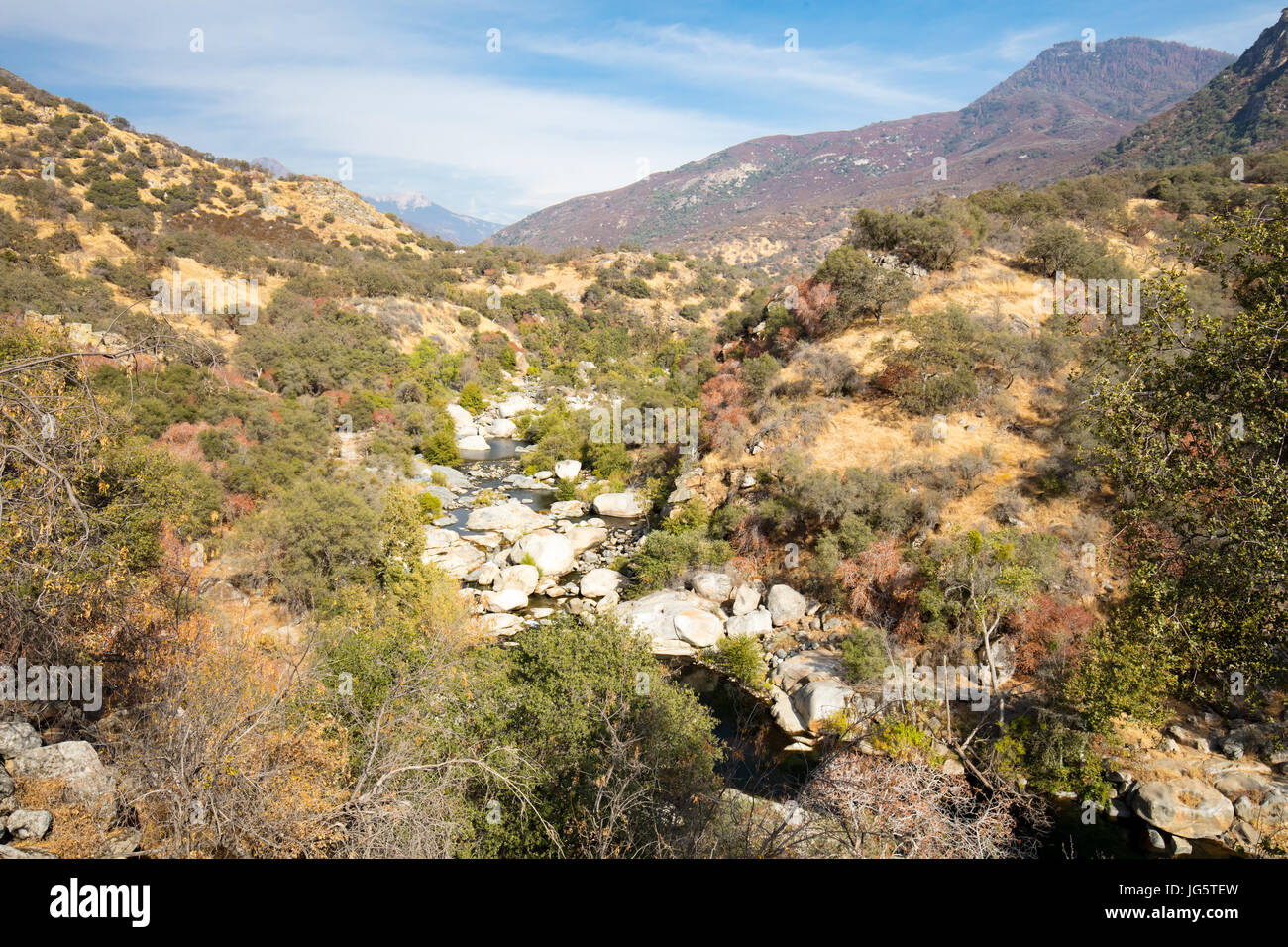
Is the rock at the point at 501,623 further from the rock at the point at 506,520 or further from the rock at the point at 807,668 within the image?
the rock at the point at 807,668

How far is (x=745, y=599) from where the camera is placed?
17.7 meters

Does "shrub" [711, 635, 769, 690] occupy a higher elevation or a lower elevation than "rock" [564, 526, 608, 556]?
lower

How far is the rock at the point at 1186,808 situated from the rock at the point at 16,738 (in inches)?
623

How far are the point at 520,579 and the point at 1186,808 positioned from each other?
54.0 ft

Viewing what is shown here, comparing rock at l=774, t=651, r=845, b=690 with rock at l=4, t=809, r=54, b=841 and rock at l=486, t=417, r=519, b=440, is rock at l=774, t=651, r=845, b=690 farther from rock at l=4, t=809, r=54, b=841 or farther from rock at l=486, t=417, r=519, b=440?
rock at l=486, t=417, r=519, b=440

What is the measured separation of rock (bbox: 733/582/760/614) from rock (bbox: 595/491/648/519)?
26.7ft

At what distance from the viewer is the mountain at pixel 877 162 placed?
9025cm

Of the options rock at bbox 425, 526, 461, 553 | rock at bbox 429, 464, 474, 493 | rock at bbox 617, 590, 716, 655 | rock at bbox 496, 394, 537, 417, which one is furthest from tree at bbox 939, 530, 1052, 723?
rock at bbox 496, 394, 537, 417

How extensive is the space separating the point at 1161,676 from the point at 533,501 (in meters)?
22.1

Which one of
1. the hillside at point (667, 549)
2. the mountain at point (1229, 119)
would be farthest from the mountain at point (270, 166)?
the mountain at point (1229, 119)

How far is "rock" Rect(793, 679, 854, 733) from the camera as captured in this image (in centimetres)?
1321

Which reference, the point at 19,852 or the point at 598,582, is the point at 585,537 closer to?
the point at 598,582

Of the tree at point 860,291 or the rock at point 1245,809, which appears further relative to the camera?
the tree at point 860,291

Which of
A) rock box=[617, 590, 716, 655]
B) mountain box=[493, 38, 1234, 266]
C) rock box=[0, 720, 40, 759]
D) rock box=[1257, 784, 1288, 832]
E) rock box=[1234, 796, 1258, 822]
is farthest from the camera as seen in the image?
mountain box=[493, 38, 1234, 266]
